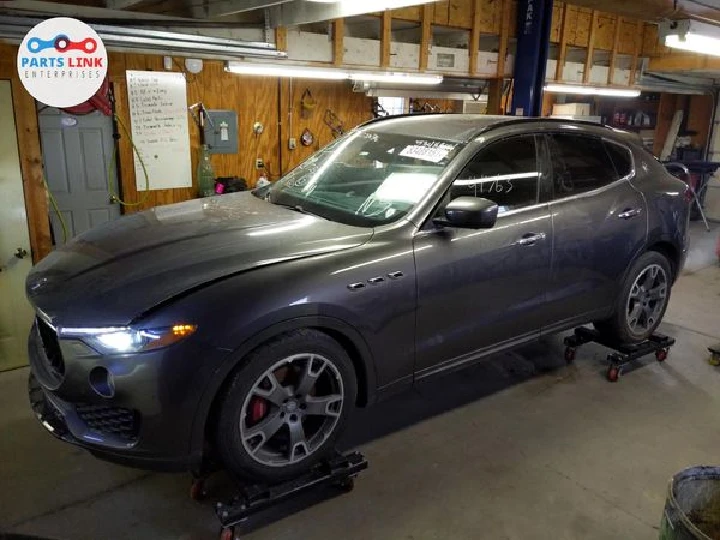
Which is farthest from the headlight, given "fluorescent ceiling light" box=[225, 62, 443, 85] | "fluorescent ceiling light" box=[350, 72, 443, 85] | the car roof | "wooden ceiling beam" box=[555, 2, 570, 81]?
"wooden ceiling beam" box=[555, 2, 570, 81]

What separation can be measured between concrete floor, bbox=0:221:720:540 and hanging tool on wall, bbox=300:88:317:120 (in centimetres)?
345

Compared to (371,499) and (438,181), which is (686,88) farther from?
(371,499)

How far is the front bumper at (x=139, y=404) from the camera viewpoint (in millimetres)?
2084

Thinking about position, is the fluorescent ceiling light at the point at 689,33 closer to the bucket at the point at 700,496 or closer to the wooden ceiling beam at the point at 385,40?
the wooden ceiling beam at the point at 385,40

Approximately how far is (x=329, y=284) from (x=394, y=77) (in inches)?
154

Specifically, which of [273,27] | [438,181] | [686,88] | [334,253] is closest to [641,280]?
[438,181]

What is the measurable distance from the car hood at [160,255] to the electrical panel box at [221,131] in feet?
8.01

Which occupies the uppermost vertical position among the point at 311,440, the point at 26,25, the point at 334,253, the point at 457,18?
the point at 457,18

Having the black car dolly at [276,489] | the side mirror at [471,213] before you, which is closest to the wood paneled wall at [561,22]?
the side mirror at [471,213]

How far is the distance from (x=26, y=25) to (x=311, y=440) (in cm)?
318

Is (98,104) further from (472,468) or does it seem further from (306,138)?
(472,468)

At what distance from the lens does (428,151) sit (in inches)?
122

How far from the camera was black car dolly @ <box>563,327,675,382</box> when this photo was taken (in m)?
3.83

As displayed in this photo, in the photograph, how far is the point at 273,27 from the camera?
188 inches
